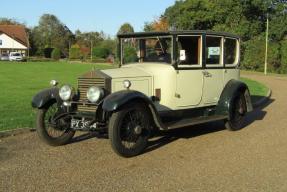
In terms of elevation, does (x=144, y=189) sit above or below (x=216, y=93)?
below

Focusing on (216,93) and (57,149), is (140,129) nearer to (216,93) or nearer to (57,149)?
(57,149)

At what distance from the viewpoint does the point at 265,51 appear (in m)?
46.0

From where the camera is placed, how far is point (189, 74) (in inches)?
375

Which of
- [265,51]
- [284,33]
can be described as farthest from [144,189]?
[284,33]

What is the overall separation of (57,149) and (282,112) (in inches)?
296

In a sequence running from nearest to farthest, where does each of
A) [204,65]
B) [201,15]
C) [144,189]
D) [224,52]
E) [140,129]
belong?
[144,189]
[140,129]
[204,65]
[224,52]
[201,15]

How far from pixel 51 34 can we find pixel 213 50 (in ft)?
376

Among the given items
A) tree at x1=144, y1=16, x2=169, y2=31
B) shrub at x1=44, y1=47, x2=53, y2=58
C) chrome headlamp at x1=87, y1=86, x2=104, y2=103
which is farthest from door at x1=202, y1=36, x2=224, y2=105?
shrub at x1=44, y1=47, x2=53, y2=58

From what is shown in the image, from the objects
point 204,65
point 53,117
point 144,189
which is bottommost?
point 144,189

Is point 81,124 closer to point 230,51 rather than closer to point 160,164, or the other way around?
point 160,164

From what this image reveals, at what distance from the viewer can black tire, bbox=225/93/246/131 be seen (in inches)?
412

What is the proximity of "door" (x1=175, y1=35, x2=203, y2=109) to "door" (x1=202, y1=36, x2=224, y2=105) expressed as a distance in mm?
215

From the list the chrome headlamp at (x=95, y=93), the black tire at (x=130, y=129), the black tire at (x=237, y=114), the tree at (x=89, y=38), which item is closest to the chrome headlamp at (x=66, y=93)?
the chrome headlamp at (x=95, y=93)

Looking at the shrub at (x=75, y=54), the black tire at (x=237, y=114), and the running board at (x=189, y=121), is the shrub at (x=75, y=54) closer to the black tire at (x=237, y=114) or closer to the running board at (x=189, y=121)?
the black tire at (x=237, y=114)
